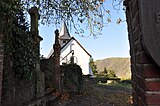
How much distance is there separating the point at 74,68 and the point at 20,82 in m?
5.85

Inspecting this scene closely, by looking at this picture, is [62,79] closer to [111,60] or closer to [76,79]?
[76,79]

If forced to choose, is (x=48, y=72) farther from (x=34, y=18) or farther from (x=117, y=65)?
(x=117, y=65)

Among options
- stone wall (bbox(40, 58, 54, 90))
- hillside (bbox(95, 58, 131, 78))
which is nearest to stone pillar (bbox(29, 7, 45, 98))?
stone wall (bbox(40, 58, 54, 90))

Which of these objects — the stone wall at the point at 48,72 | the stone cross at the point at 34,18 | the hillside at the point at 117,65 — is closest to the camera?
the stone cross at the point at 34,18

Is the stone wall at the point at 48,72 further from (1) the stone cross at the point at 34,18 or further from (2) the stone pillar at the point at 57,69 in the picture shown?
(1) the stone cross at the point at 34,18

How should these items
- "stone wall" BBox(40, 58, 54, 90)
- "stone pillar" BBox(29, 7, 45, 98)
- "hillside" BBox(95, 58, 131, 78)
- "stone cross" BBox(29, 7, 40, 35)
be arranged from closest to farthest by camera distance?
"stone pillar" BBox(29, 7, 45, 98), "stone cross" BBox(29, 7, 40, 35), "stone wall" BBox(40, 58, 54, 90), "hillside" BBox(95, 58, 131, 78)

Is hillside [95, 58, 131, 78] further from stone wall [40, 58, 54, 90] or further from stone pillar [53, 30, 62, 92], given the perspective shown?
stone wall [40, 58, 54, 90]

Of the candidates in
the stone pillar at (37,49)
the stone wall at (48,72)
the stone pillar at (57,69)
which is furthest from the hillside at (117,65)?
the stone pillar at (37,49)

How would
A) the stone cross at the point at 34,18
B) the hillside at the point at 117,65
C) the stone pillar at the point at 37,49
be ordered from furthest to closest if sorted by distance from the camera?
the hillside at the point at 117,65
the stone cross at the point at 34,18
the stone pillar at the point at 37,49

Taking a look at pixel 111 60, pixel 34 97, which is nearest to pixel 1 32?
pixel 34 97

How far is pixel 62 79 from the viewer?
33.6ft

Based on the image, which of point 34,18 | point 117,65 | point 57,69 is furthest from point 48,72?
point 117,65

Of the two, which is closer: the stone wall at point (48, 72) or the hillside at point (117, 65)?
the stone wall at point (48, 72)

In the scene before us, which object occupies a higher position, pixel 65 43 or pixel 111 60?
pixel 65 43
